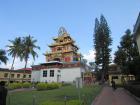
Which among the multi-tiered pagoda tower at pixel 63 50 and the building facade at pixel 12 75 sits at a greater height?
the multi-tiered pagoda tower at pixel 63 50

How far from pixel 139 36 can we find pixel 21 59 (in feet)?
142

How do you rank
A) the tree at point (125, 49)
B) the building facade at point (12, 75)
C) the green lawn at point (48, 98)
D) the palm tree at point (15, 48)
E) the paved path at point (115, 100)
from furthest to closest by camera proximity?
the building facade at point (12, 75) → the palm tree at point (15, 48) → the tree at point (125, 49) → the green lawn at point (48, 98) → the paved path at point (115, 100)

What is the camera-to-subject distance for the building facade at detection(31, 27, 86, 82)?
187ft

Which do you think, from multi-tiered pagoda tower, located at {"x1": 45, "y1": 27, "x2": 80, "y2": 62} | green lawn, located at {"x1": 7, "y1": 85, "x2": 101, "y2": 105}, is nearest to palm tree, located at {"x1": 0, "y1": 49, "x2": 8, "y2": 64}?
multi-tiered pagoda tower, located at {"x1": 45, "y1": 27, "x2": 80, "y2": 62}

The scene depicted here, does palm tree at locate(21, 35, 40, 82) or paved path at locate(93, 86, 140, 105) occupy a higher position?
palm tree at locate(21, 35, 40, 82)

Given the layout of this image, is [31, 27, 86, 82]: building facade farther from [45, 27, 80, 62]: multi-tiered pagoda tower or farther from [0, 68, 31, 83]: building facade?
[0, 68, 31, 83]: building facade

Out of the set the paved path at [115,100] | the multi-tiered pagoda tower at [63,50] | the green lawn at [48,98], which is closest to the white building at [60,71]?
the multi-tiered pagoda tower at [63,50]

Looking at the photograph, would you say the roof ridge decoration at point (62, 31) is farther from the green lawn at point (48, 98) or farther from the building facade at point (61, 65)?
the green lawn at point (48, 98)

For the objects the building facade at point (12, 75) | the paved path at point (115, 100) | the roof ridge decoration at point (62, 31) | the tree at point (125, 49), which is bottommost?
the paved path at point (115, 100)

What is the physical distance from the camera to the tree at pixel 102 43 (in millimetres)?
55750

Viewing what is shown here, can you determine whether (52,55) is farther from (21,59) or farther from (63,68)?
(21,59)

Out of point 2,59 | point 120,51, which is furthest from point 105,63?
point 2,59

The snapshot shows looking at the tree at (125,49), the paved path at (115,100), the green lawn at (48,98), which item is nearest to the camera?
the paved path at (115,100)

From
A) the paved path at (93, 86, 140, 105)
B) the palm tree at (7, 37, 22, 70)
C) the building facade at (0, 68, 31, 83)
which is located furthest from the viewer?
the building facade at (0, 68, 31, 83)
